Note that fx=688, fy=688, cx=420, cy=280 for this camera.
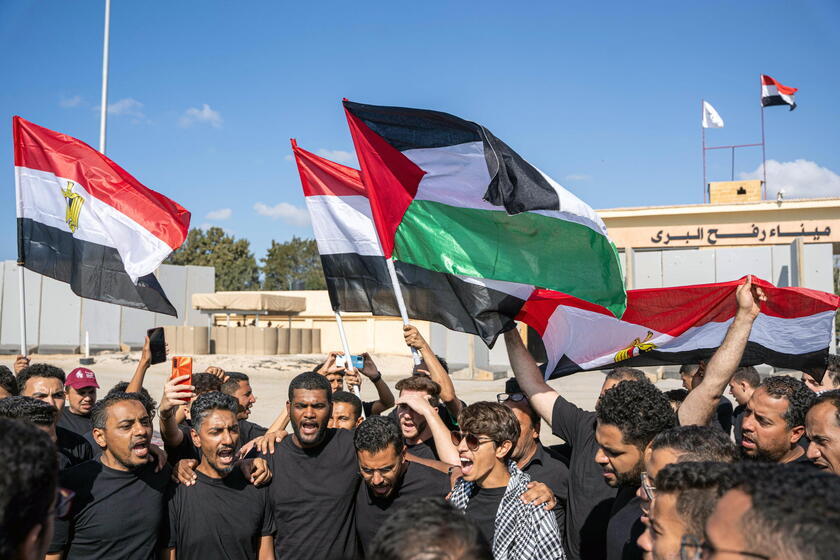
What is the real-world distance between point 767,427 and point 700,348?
1.52 metres

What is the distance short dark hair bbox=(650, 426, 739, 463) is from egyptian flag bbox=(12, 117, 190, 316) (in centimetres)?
531

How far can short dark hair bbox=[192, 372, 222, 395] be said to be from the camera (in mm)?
5750

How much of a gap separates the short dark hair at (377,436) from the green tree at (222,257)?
Answer: 57.5 metres

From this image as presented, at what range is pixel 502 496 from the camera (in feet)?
11.1

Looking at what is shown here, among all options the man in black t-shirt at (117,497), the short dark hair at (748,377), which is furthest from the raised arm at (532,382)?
the short dark hair at (748,377)

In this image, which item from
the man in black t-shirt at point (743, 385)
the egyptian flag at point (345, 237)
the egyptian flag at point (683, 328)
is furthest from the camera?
the egyptian flag at point (345, 237)

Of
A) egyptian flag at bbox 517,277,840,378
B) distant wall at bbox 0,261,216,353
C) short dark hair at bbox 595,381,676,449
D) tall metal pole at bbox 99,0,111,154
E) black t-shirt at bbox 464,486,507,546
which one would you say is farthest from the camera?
distant wall at bbox 0,261,216,353

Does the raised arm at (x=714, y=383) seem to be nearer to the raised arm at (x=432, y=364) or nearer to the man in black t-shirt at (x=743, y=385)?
the raised arm at (x=432, y=364)

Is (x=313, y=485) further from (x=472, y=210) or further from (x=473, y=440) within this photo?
(x=472, y=210)

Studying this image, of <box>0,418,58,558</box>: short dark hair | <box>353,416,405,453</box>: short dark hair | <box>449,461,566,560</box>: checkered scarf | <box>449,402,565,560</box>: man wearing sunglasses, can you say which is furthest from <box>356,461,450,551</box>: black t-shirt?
<box>0,418,58,558</box>: short dark hair

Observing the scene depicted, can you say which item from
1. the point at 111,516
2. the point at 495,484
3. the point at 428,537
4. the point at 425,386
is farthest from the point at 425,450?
the point at 428,537

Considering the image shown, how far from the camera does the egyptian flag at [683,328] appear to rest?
5.34 metres

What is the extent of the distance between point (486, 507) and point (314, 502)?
1.22m

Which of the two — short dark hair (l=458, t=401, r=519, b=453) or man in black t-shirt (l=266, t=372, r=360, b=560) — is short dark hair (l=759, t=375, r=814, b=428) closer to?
short dark hair (l=458, t=401, r=519, b=453)
